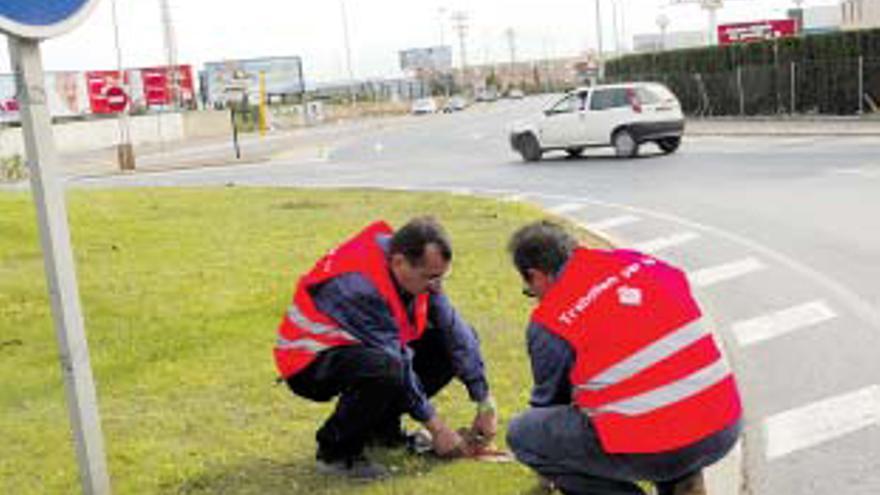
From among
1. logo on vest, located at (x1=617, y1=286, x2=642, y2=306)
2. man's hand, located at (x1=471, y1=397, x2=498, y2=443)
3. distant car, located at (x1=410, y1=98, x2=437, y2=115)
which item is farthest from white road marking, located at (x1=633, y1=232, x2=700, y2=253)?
distant car, located at (x1=410, y1=98, x2=437, y2=115)

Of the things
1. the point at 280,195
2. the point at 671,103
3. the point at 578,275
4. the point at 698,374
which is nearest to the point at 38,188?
the point at 578,275

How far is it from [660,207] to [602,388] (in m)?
12.5

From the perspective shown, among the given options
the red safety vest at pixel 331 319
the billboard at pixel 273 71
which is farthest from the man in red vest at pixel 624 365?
the billboard at pixel 273 71

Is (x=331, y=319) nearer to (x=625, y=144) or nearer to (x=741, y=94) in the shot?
(x=625, y=144)

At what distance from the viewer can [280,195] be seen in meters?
20.8

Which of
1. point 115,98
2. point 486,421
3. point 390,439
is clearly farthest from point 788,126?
point 486,421

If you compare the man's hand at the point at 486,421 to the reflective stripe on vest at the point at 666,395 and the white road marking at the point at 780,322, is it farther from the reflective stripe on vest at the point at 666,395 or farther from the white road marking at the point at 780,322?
the white road marking at the point at 780,322

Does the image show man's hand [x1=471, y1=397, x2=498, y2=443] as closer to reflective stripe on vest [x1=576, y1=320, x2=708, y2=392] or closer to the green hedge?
reflective stripe on vest [x1=576, y1=320, x2=708, y2=392]

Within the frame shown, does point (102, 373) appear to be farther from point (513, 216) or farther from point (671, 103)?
point (671, 103)

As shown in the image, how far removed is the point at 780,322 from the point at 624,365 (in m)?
5.09

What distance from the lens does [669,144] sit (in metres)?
26.7

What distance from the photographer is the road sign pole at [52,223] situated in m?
4.04

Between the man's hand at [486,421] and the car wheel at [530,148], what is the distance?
22522 millimetres

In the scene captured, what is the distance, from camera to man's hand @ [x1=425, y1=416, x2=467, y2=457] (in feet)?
17.1
